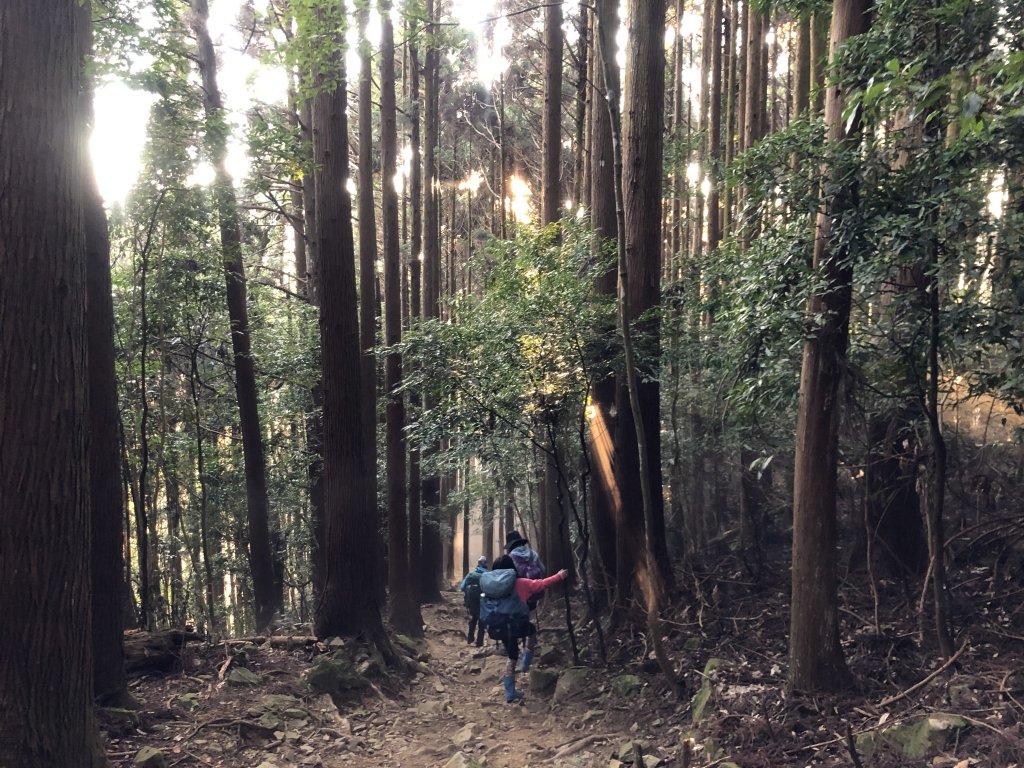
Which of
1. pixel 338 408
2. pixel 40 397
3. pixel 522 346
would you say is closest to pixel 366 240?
pixel 338 408

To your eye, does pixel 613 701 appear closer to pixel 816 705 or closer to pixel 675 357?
pixel 816 705

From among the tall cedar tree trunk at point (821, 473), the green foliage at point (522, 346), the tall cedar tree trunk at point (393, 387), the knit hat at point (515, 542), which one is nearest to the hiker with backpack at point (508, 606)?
the knit hat at point (515, 542)

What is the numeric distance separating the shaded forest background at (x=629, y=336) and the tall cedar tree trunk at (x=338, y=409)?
38 mm

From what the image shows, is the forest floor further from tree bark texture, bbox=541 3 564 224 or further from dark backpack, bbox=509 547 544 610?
tree bark texture, bbox=541 3 564 224

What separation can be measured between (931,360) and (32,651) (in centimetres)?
619

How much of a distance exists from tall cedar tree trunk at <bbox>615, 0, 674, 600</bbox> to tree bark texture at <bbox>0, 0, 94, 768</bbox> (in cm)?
625

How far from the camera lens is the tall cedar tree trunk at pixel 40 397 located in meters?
3.88

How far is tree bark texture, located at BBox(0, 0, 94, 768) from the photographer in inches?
153

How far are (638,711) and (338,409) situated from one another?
17.1 ft

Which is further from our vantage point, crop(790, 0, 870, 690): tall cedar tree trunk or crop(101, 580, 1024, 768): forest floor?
crop(790, 0, 870, 690): tall cedar tree trunk

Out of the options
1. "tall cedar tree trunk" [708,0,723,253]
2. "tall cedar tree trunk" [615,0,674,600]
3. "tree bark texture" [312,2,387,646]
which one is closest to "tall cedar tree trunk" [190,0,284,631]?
"tree bark texture" [312,2,387,646]

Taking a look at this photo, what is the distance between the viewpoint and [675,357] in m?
9.38

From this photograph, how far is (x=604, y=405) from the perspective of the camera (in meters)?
10.3

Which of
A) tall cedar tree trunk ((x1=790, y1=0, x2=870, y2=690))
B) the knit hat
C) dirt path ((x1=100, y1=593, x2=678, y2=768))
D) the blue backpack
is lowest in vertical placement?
dirt path ((x1=100, y1=593, x2=678, y2=768))
